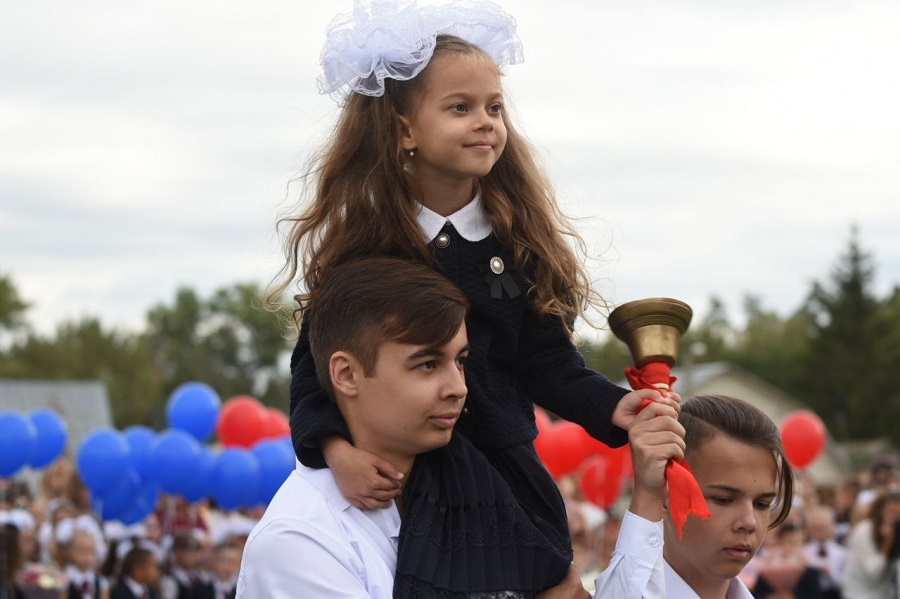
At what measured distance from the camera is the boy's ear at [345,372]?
9.54 ft

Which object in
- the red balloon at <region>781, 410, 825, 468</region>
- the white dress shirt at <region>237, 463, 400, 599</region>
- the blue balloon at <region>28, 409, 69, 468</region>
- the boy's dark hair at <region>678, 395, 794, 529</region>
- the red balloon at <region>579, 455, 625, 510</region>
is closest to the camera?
the white dress shirt at <region>237, 463, 400, 599</region>

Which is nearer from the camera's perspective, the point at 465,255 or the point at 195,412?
the point at 465,255

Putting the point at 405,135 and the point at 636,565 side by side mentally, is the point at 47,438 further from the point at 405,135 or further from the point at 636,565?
the point at 636,565

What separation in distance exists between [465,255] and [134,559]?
26.3 feet

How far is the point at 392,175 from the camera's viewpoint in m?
3.21

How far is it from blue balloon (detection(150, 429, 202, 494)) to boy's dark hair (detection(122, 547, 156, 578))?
167 cm

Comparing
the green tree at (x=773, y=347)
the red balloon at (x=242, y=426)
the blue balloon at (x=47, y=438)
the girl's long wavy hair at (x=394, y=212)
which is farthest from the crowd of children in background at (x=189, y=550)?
the green tree at (x=773, y=347)

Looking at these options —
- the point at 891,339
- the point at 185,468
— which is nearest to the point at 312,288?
the point at 185,468

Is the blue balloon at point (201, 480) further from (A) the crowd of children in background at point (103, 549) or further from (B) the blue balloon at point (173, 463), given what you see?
(A) the crowd of children in background at point (103, 549)

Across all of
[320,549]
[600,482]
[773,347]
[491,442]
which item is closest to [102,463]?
[600,482]

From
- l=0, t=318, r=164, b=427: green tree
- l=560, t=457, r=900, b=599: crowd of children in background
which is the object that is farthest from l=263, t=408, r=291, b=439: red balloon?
l=0, t=318, r=164, b=427: green tree

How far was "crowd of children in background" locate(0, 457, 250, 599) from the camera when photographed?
31.1 feet

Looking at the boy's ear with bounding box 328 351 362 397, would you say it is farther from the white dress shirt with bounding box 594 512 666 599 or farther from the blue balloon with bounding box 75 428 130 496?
the blue balloon with bounding box 75 428 130 496

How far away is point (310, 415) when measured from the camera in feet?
9.81
